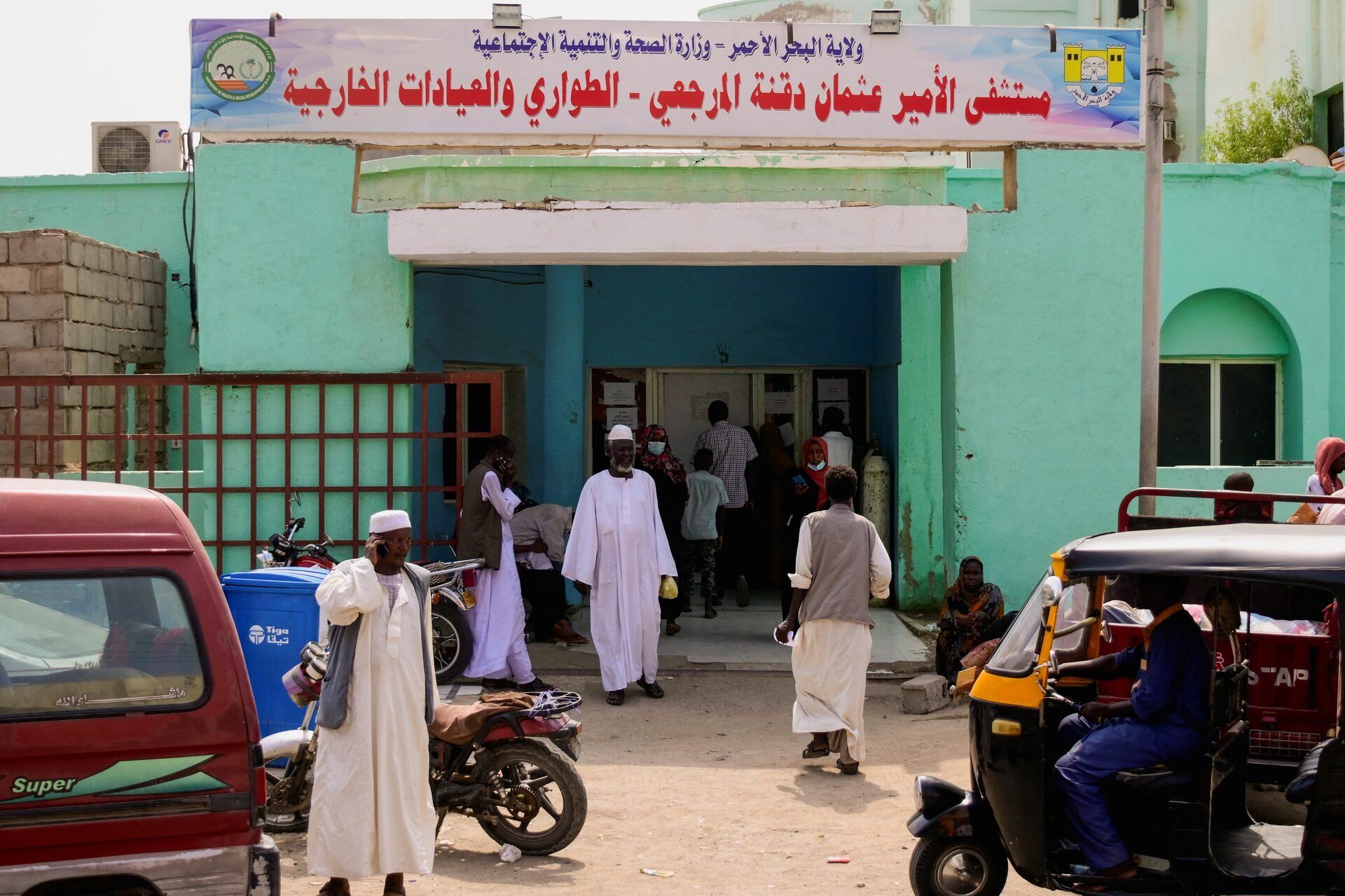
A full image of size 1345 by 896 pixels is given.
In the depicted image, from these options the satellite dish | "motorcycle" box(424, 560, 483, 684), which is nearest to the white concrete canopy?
"motorcycle" box(424, 560, 483, 684)

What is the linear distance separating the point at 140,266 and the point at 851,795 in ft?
28.6

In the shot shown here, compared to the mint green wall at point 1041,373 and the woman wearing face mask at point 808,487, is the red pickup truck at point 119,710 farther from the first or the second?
the woman wearing face mask at point 808,487

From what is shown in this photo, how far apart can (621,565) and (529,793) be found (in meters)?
3.21

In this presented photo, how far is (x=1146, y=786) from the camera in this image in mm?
4438

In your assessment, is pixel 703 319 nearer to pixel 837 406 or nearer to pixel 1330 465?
pixel 837 406

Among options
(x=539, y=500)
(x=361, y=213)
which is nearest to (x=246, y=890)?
(x=361, y=213)

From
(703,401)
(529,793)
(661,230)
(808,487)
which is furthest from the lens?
(703,401)

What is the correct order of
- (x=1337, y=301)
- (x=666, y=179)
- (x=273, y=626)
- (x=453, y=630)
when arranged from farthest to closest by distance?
(x=1337, y=301)
(x=666, y=179)
(x=453, y=630)
(x=273, y=626)

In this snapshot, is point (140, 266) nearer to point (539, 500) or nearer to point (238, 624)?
point (539, 500)

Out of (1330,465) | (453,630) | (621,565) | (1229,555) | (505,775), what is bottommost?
(505,775)

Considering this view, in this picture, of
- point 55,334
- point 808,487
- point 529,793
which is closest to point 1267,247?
point 808,487

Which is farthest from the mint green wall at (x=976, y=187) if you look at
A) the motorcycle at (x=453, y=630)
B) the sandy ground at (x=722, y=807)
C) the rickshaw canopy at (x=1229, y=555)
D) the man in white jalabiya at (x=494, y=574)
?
the rickshaw canopy at (x=1229, y=555)

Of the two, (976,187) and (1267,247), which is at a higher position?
(976,187)

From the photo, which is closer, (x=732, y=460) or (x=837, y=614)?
(x=837, y=614)
